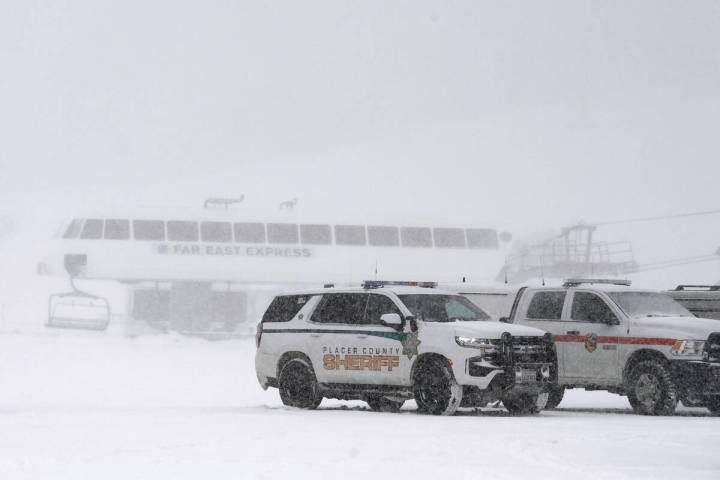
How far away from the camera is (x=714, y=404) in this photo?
1933cm

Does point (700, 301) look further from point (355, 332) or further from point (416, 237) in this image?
point (416, 237)

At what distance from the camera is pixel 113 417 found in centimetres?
1708

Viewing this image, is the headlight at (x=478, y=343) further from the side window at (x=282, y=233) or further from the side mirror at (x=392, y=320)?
the side window at (x=282, y=233)

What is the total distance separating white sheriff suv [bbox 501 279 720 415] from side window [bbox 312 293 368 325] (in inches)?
96.4

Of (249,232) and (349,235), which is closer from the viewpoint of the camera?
(249,232)

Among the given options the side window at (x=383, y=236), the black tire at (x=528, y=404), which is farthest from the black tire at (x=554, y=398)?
the side window at (x=383, y=236)

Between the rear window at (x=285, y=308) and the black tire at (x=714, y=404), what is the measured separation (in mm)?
5840

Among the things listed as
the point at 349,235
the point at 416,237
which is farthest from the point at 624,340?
the point at 416,237

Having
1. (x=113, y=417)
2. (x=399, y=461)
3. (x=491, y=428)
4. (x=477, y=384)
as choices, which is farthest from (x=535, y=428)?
(x=113, y=417)

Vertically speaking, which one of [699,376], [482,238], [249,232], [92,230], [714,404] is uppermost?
[92,230]

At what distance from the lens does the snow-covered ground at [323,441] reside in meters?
11.5

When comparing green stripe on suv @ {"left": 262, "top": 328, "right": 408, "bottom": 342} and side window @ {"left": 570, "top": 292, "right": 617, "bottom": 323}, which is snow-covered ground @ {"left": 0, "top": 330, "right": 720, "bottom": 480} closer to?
green stripe on suv @ {"left": 262, "top": 328, "right": 408, "bottom": 342}

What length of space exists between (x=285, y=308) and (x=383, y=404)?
2.01m

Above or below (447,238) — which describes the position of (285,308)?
below
